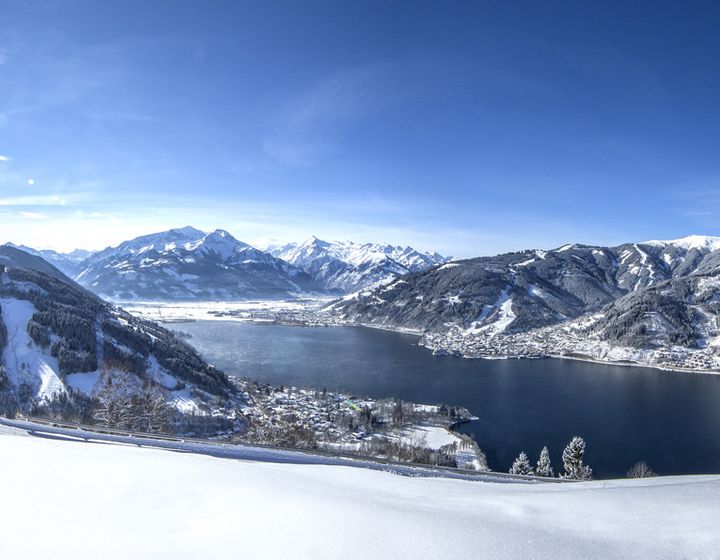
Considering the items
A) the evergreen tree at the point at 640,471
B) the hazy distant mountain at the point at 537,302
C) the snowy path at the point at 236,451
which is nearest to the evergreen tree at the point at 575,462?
the evergreen tree at the point at 640,471

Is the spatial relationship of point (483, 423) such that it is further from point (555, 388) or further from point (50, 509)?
point (50, 509)

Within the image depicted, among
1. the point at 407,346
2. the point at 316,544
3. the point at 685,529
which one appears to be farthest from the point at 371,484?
the point at 407,346

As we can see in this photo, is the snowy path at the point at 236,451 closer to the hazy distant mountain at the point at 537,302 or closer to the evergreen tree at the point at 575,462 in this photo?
the evergreen tree at the point at 575,462

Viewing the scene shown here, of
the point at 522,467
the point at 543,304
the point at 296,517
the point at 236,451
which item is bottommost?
the point at 522,467

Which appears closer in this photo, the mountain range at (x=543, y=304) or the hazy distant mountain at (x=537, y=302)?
the mountain range at (x=543, y=304)

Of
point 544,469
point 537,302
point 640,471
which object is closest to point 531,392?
point 640,471

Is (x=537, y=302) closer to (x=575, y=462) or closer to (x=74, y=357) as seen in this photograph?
(x=575, y=462)
